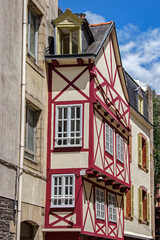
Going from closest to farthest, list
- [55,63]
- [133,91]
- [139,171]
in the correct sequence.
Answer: [55,63], [139,171], [133,91]

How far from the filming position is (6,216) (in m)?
14.2

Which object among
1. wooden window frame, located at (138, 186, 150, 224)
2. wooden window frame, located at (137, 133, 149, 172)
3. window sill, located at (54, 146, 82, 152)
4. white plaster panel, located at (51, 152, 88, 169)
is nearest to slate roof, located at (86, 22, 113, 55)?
window sill, located at (54, 146, 82, 152)

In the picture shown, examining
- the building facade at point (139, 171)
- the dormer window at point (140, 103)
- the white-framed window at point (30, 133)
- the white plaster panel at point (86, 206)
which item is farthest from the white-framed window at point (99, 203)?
the dormer window at point (140, 103)

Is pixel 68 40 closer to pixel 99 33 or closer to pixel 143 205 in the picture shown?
pixel 99 33

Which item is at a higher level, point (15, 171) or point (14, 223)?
point (15, 171)

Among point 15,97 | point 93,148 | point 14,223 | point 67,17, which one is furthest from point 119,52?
point 14,223

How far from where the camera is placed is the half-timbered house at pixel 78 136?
16848mm

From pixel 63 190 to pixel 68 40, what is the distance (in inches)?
199

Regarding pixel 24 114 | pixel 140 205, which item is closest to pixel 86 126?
pixel 24 114

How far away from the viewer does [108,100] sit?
66.2 feet

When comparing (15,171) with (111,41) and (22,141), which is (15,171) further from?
(111,41)

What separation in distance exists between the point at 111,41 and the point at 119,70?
1.53 m

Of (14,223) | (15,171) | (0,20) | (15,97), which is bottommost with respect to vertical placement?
(14,223)

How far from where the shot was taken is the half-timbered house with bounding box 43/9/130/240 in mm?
16848
